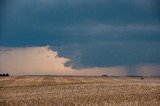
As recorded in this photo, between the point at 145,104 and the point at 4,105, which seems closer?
the point at 145,104

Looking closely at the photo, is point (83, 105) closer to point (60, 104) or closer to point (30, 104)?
point (60, 104)

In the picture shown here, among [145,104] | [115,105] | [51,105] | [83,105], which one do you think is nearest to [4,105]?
[51,105]

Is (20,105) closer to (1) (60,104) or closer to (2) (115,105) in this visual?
(1) (60,104)

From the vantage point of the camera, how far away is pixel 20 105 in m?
21.2

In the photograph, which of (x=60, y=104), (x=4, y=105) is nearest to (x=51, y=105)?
(x=60, y=104)

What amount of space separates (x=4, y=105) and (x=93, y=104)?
5.70 metres

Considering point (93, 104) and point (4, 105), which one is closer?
point (93, 104)

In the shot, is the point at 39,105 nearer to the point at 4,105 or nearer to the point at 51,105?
the point at 51,105

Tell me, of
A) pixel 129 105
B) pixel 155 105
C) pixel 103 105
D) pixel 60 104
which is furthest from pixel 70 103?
pixel 155 105

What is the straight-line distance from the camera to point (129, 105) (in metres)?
19.6

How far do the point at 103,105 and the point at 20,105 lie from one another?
5048mm

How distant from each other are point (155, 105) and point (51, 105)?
604 cm

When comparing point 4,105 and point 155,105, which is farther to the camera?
point 4,105

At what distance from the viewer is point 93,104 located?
67.6 feet
